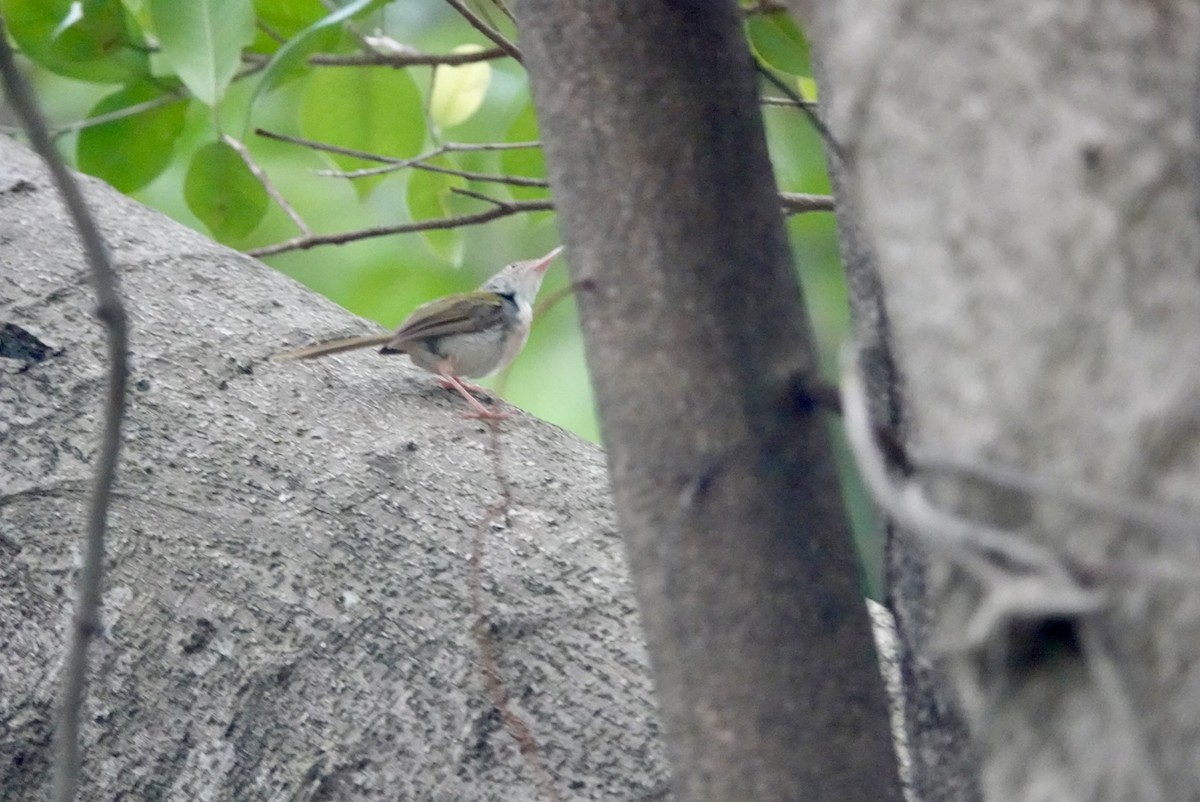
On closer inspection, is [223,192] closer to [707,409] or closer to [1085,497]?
[707,409]

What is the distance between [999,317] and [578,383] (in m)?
3.56

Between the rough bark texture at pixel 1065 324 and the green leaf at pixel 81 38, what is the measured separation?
4.81 feet

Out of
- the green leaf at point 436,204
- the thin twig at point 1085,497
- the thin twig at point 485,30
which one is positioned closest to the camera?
the thin twig at point 1085,497

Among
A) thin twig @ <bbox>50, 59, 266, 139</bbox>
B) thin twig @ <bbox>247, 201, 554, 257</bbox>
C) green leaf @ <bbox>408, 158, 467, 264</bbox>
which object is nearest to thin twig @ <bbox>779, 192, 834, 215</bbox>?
thin twig @ <bbox>247, 201, 554, 257</bbox>

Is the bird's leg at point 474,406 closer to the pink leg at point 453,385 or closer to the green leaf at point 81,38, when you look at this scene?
the pink leg at point 453,385

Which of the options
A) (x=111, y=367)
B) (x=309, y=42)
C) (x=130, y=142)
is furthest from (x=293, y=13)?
(x=111, y=367)

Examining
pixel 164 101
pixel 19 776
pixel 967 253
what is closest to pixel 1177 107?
pixel 967 253

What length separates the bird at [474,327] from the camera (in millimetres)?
2510

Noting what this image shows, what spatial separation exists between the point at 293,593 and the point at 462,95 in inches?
51.1

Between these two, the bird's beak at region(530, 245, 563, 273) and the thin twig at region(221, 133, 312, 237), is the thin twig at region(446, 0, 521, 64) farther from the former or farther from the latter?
the bird's beak at region(530, 245, 563, 273)

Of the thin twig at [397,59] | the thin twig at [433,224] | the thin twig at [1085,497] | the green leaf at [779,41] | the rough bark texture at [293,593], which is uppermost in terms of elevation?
the thin twig at [1085,497]

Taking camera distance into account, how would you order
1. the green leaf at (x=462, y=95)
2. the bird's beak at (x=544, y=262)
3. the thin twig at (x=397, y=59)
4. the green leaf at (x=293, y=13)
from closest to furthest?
the thin twig at (x=397, y=59)
the green leaf at (x=293, y=13)
the green leaf at (x=462, y=95)
the bird's beak at (x=544, y=262)

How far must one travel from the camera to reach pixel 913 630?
1.21m

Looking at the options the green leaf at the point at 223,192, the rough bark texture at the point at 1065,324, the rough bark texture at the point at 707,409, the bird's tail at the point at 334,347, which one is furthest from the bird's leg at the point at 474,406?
the rough bark texture at the point at 1065,324
